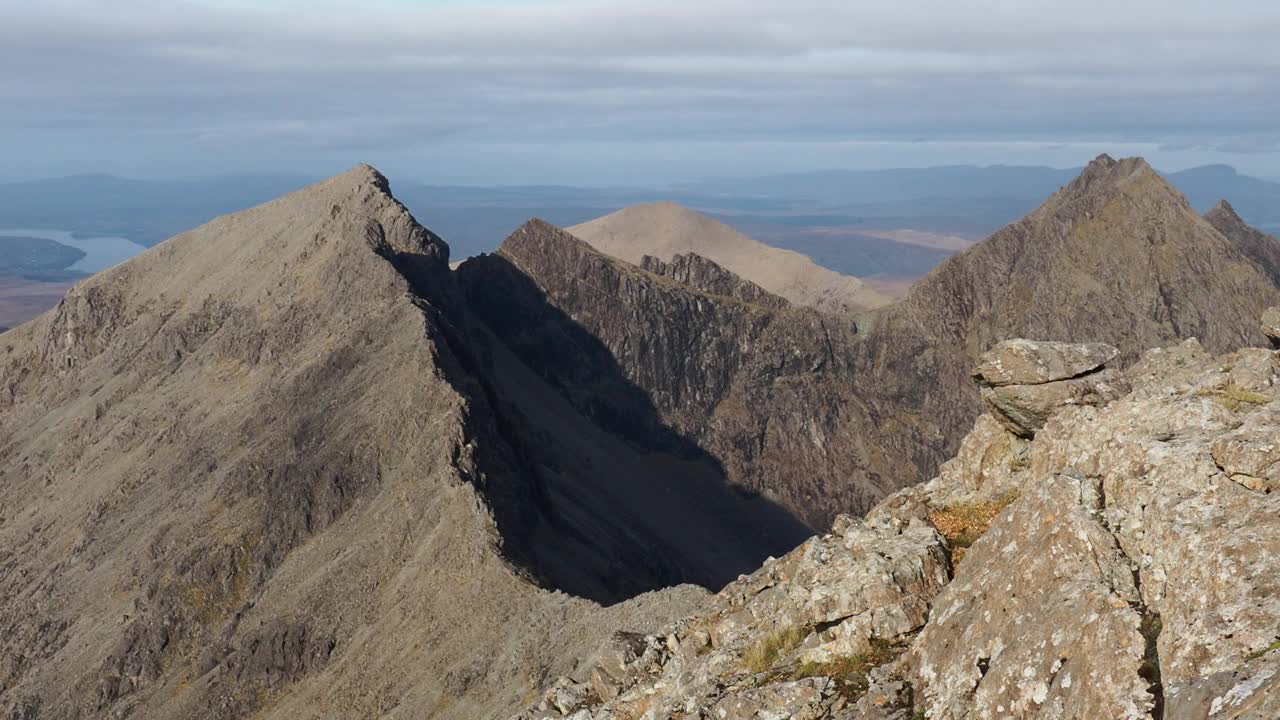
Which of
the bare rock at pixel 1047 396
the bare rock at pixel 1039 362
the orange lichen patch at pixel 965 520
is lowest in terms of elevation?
the orange lichen patch at pixel 965 520

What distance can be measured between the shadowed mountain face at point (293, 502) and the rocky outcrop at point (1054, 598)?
45.3 meters

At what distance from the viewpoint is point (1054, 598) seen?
66.5 feet

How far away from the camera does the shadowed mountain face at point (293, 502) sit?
89625 millimetres

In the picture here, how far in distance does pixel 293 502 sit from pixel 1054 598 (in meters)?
98.7

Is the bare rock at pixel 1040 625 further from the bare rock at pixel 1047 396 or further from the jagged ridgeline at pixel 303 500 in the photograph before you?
the jagged ridgeline at pixel 303 500

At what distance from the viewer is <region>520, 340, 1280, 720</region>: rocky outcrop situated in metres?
17.3

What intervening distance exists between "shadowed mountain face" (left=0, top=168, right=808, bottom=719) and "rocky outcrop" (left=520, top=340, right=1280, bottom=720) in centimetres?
4528

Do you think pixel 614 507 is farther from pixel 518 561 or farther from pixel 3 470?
pixel 3 470

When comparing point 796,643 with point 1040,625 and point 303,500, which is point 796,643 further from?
point 303,500

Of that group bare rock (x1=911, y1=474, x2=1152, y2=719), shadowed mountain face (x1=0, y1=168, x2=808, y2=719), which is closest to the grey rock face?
bare rock (x1=911, y1=474, x2=1152, y2=719)

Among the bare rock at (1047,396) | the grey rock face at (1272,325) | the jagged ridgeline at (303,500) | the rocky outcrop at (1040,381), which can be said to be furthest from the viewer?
the jagged ridgeline at (303,500)

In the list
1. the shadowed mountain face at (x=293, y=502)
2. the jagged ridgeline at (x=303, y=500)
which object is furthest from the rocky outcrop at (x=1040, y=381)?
the shadowed mountain face at (x=293, y=502)

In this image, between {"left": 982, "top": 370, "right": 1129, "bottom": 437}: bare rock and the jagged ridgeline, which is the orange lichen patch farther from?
the jagged ridgeline

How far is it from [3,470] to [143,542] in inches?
1610
